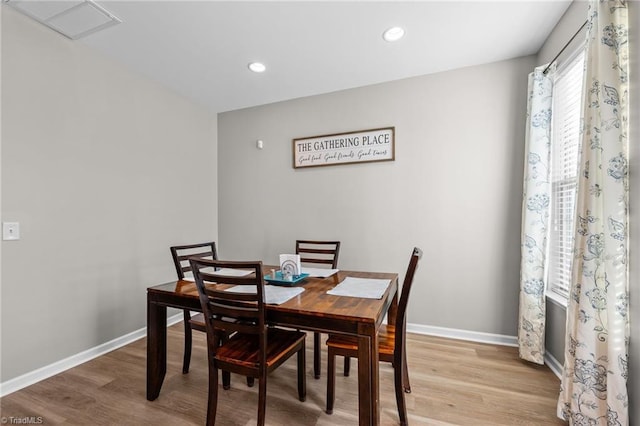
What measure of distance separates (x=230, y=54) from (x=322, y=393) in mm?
2809

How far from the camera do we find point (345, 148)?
3.18 meters

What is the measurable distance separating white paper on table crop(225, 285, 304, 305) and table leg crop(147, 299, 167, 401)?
494 mm

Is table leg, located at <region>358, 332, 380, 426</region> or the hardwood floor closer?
table leg, located at <region>358, 332, 380, 426</region>

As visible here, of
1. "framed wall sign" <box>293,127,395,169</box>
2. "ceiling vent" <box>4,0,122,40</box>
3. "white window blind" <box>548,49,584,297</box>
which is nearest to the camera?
"ceiling vent" <box>4,0,122,40</box>

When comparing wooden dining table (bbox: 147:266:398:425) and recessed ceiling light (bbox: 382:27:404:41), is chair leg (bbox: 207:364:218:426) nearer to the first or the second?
wooden dining table (bbox: 147:266:398:425)

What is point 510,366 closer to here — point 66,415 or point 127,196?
point 66,415

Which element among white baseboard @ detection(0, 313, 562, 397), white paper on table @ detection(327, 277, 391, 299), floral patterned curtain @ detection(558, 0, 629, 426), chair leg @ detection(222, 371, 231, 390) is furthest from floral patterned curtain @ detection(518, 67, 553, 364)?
chair leg @ detection(222, 371, 231, 390)

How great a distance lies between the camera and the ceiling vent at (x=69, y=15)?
1.93m

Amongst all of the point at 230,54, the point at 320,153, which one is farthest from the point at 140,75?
the point at 320,153

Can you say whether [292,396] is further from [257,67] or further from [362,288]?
[257,67]

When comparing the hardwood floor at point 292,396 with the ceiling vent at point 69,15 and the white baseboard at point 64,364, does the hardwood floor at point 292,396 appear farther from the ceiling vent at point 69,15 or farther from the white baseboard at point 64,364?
the ceiling vent at point 69,15

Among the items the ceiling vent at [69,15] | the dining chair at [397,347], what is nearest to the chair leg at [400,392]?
the dining chair at [397,347]

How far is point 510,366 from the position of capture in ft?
7.39

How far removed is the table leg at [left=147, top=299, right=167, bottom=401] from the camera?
181 cm
